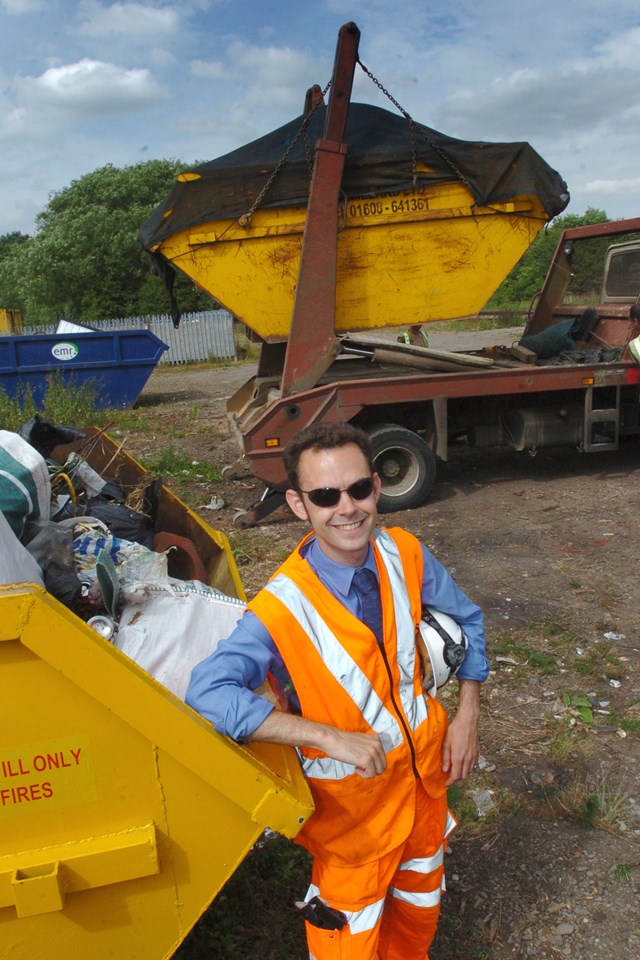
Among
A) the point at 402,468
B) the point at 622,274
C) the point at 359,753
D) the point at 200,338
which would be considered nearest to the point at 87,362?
the point at 402,468

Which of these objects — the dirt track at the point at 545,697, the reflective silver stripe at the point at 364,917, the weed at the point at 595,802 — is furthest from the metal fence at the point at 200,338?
the reflective silver stripe at the point at 364,917

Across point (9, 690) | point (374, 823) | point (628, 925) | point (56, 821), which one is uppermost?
point (9, 690)

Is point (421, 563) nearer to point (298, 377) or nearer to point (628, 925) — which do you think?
point (628, 925)

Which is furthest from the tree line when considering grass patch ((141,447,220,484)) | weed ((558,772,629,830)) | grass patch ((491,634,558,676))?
weed ((558,772,629,830))

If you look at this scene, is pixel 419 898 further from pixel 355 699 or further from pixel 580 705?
pixel 580 705

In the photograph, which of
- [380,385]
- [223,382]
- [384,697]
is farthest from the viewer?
[223,382]

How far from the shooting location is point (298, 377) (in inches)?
237

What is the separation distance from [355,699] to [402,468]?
15.8 ft

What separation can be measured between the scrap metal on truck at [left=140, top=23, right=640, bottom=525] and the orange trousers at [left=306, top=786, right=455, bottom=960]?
4.25 meters

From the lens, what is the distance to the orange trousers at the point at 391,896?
1.61 meters

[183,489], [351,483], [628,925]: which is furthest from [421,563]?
[183,489]

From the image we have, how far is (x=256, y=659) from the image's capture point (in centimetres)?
152

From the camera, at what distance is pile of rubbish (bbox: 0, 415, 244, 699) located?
6.09 ft

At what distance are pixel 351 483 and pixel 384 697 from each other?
47 cm
